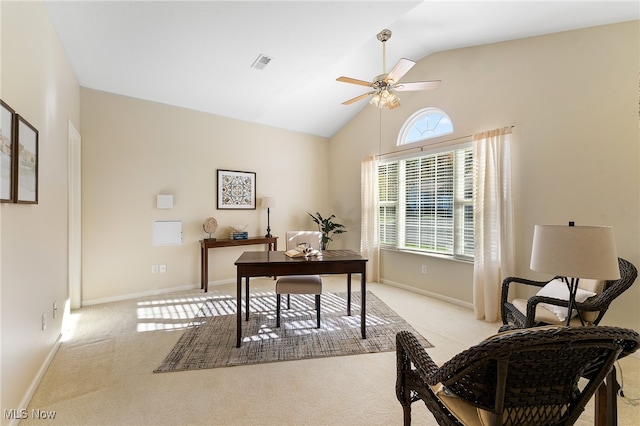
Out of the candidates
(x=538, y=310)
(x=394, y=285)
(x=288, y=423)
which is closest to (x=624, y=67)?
(x=538, y=310)

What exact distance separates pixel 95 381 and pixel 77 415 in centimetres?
37

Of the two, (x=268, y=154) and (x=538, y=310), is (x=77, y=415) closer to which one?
(x=538, y=310)

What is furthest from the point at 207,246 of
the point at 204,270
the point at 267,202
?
the point at 267,202

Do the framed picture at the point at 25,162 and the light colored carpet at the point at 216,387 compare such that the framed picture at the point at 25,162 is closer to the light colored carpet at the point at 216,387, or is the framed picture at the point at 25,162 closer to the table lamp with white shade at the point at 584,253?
the light colored carpet at the point at 216,387

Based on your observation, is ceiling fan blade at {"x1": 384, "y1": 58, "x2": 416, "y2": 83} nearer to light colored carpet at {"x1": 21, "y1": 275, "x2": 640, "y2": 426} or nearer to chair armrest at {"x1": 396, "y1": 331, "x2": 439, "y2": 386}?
chair armrest at {"x1": 396, "y1": 331, "x2": 439, "y2": 386}

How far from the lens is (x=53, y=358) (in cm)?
228

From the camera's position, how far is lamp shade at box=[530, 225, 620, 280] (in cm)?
142

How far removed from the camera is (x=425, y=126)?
4.14 metres

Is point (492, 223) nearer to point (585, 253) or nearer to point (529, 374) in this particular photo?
point (585, 253)

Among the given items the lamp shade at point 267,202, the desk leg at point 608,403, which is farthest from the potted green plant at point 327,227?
the desk leg at point 608,403

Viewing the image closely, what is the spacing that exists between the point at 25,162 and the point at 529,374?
9.64 ft

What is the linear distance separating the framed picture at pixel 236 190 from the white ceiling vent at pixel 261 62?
6.17ft

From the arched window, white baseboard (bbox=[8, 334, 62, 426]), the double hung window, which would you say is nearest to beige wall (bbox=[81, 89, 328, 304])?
white baseboard (bbox=[8, 334, 62, 426])

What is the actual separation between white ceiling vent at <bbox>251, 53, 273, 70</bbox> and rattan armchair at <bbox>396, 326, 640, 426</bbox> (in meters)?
3.31
